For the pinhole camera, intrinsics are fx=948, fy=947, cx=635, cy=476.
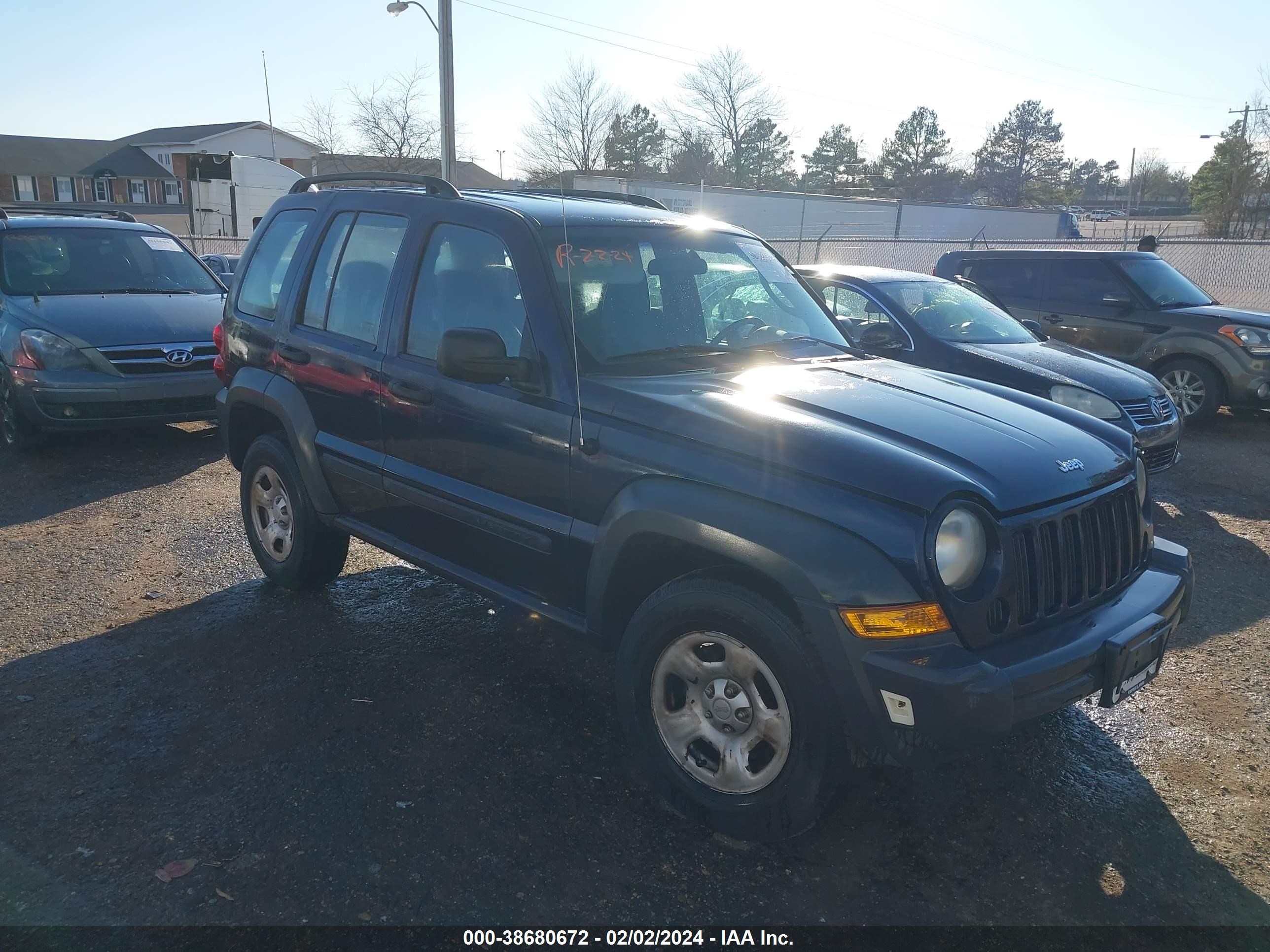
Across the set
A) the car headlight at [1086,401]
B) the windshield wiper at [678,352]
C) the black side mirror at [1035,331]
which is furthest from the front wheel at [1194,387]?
the windshield wiper at [678,352]

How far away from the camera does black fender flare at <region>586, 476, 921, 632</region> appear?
257 cm

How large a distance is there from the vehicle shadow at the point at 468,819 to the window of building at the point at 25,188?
68.7 meters

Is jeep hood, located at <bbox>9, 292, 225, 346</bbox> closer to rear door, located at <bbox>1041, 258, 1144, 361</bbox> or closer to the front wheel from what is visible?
rear door, located at <bbox>1041, 258, 1144, 361</bbox>

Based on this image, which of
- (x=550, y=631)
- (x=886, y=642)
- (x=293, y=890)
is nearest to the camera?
(x=886, y=642)

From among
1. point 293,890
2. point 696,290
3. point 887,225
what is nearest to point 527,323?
point 696,290

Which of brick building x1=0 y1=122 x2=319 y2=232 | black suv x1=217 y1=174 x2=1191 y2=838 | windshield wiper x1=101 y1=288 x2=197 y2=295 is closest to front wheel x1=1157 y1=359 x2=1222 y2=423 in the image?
black suv x1=217 y1=174 x2=1191 y2=838

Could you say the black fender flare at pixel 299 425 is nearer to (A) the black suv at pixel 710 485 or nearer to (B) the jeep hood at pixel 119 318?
(A) the black suv at pixel 710 485

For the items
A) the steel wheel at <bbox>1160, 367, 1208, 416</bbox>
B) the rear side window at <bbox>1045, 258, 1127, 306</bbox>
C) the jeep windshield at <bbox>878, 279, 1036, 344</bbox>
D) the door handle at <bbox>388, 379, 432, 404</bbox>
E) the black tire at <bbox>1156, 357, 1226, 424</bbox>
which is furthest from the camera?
the rear side window at <bbox>1045, 258, 1127, 306</bbox>

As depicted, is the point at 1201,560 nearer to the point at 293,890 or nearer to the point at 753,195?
the point at 293,890

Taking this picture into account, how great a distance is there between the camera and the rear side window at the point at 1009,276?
1037cm

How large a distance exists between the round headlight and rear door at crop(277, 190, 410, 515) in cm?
248

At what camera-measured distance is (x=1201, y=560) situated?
5797mm

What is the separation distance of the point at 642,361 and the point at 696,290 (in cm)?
59

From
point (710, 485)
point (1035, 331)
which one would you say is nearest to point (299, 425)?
point (710, 485)
